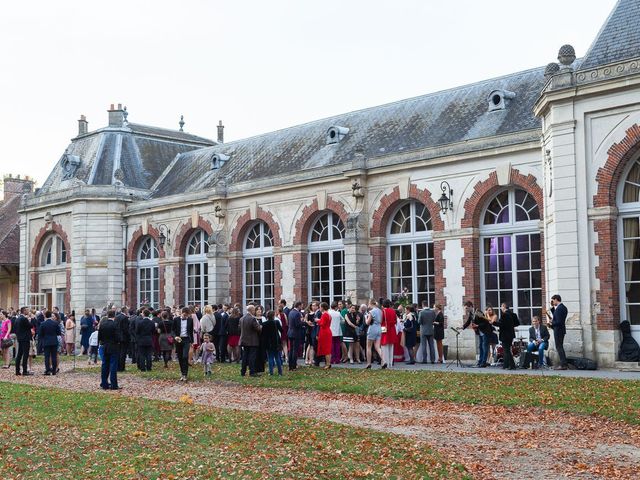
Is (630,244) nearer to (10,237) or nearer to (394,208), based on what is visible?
(394,208)

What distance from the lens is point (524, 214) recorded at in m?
20.1

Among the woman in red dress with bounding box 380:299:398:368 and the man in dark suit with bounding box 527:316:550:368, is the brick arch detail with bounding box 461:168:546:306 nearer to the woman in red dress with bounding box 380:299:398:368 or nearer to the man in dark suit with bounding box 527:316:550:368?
the woman in red dress with bounding box 380:299:398:368

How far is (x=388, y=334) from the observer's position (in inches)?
706

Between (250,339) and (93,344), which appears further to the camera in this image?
(93,344)

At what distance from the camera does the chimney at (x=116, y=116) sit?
1321 inches

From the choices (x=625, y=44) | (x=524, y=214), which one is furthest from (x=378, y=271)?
(x=625, y=44)

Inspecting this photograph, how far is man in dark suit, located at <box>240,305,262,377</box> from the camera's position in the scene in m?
16.8

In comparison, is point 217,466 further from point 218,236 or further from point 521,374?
point 218,236

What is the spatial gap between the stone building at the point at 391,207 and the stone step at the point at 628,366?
21cm

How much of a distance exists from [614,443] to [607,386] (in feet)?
13.4

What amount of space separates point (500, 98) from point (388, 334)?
781 centimetres

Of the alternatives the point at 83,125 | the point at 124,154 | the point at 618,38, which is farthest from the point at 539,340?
the point at 83,125

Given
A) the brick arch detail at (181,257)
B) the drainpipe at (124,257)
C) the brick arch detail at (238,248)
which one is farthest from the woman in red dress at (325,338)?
the drainpipe at (124,257)

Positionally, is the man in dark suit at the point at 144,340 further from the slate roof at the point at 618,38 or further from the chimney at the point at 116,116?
the chimney at the point at 116,116
